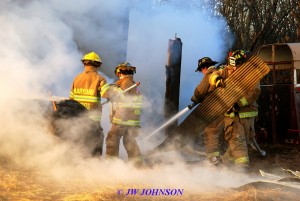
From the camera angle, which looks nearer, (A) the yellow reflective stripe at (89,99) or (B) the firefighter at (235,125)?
(B) the firefighter at (235,125)

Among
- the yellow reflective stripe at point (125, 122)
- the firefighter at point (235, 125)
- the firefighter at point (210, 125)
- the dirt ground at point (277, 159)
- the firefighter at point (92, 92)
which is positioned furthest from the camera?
the dirt ground at point (277, 159)

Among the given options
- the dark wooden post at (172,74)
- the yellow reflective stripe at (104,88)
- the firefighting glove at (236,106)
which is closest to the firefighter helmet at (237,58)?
the firefighting glove at (236,106)

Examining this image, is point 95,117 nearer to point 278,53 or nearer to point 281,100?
point 281,100

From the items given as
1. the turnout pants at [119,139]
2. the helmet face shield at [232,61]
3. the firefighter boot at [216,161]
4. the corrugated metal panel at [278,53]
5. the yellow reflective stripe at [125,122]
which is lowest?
the firefighter boot at [216,161]

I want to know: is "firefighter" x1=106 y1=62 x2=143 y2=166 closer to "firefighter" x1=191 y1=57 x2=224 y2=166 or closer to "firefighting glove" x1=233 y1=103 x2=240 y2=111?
"firefighter" x1=191 y1=57 x2=224 y2=166

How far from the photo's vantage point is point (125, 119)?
5.83 metres

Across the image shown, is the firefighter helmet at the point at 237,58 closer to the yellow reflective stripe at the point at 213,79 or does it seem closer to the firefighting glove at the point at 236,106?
the yellow reflective stripe at the point at 213,79

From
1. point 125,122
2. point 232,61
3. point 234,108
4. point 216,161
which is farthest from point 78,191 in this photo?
point 232,61

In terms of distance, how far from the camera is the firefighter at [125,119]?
19.0 feet

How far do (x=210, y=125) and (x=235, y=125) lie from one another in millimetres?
670

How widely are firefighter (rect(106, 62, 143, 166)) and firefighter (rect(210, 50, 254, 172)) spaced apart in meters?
1.26

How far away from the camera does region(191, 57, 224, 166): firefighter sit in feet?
19.5

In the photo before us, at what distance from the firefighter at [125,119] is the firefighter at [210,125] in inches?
38.2

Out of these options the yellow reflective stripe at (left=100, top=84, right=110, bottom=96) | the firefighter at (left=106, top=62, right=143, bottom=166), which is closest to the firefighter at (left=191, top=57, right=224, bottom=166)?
the firefighter at (left=106, top=62, right=143, bottom=166)
